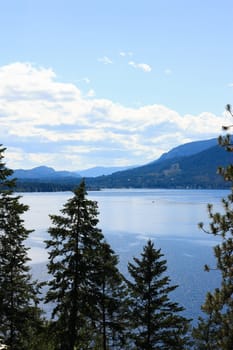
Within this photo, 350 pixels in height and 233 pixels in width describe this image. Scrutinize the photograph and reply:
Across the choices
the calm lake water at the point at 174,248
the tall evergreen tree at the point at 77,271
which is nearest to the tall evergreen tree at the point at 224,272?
the tall evergreen tree at the point at 77,271

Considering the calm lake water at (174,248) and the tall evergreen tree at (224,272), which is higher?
the tall evergreen tree at (224,272)

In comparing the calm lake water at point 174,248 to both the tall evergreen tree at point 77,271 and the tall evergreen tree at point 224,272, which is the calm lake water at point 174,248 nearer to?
the tall evergreen tree at point 77,271

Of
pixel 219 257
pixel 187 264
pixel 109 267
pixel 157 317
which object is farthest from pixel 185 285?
pixel 219 257

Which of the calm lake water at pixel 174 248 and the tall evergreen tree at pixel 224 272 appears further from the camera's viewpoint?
the calm lake water at pixel 174 248

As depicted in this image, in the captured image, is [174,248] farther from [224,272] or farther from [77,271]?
[224,272]

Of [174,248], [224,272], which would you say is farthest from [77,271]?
[174,248]

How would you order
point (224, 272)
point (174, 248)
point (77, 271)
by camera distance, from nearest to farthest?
point (224, 272) < point (77, 271) < point (174, 248)

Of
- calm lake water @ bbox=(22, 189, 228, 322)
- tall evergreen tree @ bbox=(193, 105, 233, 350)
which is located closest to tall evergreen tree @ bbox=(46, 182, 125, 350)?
tall evergreen tree @ bbox=(193, 105, 233, 350)

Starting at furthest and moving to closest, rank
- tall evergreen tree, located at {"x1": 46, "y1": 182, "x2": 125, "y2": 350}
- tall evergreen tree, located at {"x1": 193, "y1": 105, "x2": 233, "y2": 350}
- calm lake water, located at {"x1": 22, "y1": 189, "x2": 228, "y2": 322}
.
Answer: calm lake water, located at {"x1": 22, "y1": 189, "x2": 228, "y2": 322} < tall evergreen tree, located at {"x1": 46, "y1": 182, "x2": 125, "y2": 350} < tall evergreen tree, located at {"x1": 193, "y1": 105, "x2": 233, "y2": 350}

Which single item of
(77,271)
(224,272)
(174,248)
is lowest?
(174,248)

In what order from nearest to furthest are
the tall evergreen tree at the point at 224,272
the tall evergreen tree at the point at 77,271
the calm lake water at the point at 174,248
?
the tall evergreen tree at the point at 224,272 < the tall evergreen tree at the point at 77,271 < the calm lake water at the point at 174,248

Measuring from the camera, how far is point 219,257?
1416 cm

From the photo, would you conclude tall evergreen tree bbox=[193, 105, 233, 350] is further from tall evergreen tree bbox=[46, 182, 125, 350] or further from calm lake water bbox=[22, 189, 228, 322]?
calm lake water bbox=[22, 189, 228, 322]

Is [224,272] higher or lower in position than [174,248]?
higher
